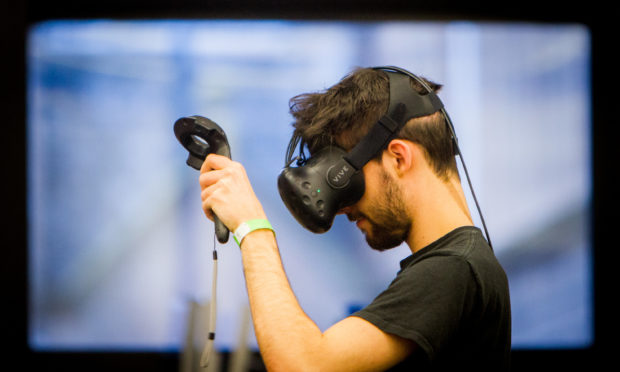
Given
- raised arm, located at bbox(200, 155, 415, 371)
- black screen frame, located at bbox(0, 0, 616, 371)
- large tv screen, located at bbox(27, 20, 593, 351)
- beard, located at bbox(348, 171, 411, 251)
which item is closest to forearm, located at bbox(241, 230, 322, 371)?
raised arm, located at bbox(200, 155, 415, 371)

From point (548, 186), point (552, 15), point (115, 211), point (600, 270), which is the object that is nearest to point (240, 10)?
point (115, 211)

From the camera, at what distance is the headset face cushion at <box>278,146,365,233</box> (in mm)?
960

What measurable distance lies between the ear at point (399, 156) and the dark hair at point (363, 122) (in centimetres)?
2

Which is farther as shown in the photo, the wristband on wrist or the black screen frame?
the black screen frame

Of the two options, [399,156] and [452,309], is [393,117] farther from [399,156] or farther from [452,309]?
[452,309]

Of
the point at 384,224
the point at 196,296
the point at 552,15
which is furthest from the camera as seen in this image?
the point at 552,15

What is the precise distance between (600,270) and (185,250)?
75.3 inches

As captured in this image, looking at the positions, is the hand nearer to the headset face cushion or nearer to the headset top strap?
the headset face cushion

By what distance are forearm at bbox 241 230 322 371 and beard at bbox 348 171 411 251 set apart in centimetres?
21

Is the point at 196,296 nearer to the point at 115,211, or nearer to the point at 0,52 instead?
the point at 115,211

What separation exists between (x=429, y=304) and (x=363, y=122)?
1.23ft

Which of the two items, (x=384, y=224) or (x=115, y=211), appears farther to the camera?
(x=115, y=211)

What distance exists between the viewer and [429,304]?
2.65 feet

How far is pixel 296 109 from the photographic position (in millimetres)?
1088
